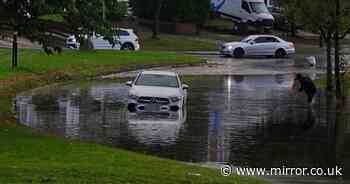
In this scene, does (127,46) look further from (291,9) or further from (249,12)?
(249,12)

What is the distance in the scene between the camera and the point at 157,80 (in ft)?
84.3

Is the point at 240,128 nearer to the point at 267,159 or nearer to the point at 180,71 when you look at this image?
the point at 267,159

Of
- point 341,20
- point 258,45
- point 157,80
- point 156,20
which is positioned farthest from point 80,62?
point 156,20

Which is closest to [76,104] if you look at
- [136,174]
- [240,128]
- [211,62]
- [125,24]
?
[240,128]

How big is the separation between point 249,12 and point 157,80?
48.0 meters

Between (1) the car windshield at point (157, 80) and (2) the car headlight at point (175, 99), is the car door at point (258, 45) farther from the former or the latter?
(2) the car headlight at point (175, 99)

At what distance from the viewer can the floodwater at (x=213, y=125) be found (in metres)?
16.8

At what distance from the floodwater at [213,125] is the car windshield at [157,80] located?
96cm

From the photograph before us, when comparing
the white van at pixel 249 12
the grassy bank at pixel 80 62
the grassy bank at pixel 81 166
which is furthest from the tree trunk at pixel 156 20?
the grassy bank at pixel 81 166

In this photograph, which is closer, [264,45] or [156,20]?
[264,45]

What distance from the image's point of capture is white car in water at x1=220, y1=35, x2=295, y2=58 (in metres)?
55.0

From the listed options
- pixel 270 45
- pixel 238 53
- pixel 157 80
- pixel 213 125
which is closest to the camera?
pixel 213 125

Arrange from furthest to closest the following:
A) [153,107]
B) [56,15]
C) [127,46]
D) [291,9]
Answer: [127,46] < [291,9] < [153,107] < [56,15]

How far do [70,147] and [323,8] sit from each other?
1640cm
